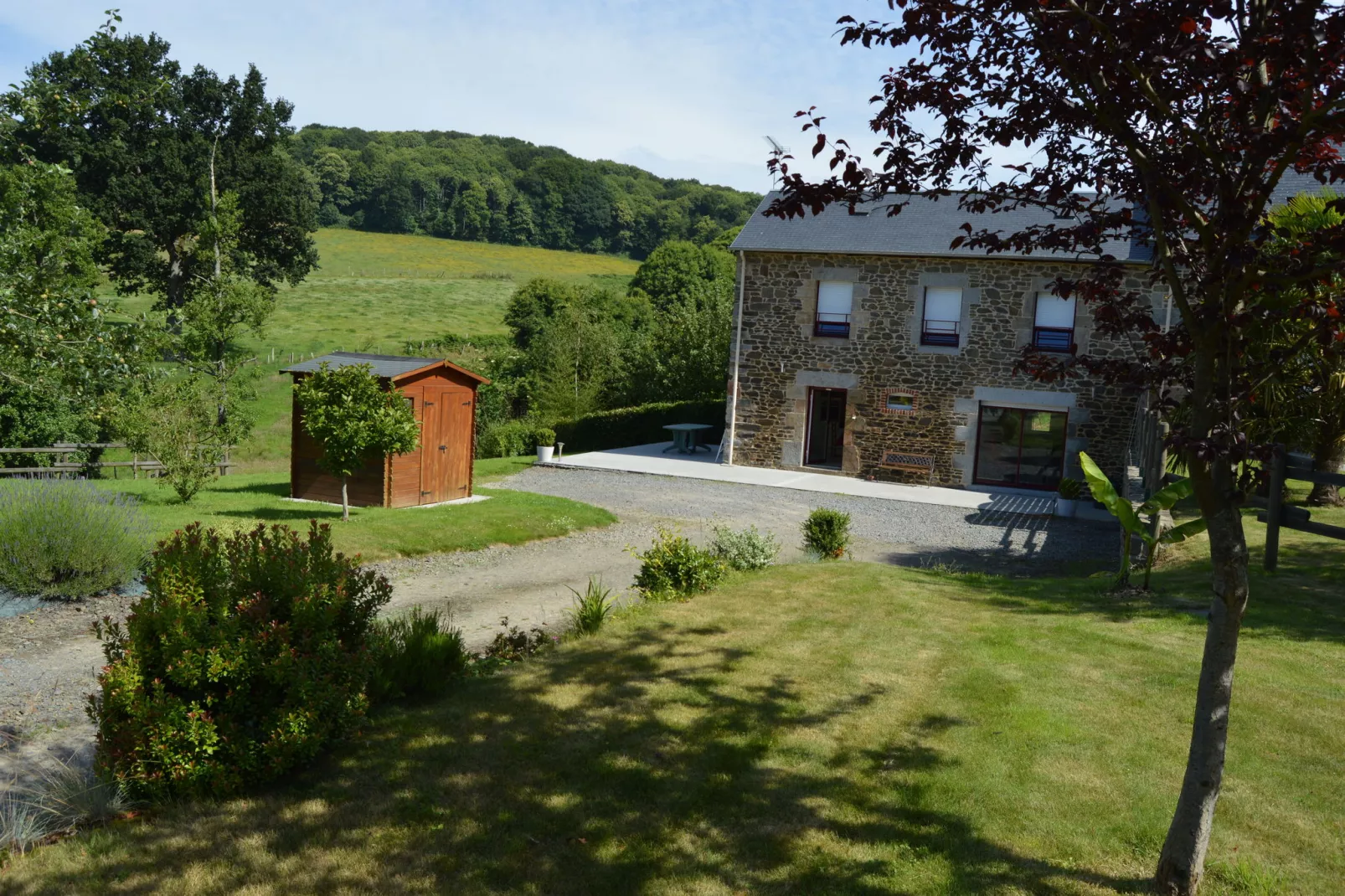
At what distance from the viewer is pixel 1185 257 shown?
436cm

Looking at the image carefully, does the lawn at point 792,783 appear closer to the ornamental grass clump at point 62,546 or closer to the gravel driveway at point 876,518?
the ornamental grass clump at point 62,546

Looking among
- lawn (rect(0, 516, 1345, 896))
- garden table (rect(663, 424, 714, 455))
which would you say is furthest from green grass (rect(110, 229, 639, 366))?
lawn (rect(0, 516, 1345, 896))

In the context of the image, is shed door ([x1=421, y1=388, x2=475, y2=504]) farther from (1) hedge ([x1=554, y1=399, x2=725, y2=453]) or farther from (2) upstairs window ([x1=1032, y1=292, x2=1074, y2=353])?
(2) upstairs window ([x1=1032, y1=292, x2=1074, y2=353])

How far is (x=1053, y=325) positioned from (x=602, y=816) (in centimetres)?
2135

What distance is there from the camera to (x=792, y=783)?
17.7ft

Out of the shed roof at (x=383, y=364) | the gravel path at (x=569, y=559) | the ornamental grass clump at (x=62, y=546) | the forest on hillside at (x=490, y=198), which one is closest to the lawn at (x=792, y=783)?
the gravel path at (x=569, y=559)

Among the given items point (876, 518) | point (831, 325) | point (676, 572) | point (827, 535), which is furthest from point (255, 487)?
point (831, 325)

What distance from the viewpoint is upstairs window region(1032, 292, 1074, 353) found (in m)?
23.4

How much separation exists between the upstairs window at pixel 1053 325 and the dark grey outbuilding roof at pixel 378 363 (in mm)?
14513

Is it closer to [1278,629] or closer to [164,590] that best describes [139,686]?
[164,590]

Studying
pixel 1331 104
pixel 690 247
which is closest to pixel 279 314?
pixel 690 247

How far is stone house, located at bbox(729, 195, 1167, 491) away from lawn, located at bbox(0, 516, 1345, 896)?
1597 centimetres

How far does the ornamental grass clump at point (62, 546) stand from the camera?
1026 cm

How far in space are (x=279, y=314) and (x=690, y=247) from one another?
28083mm
